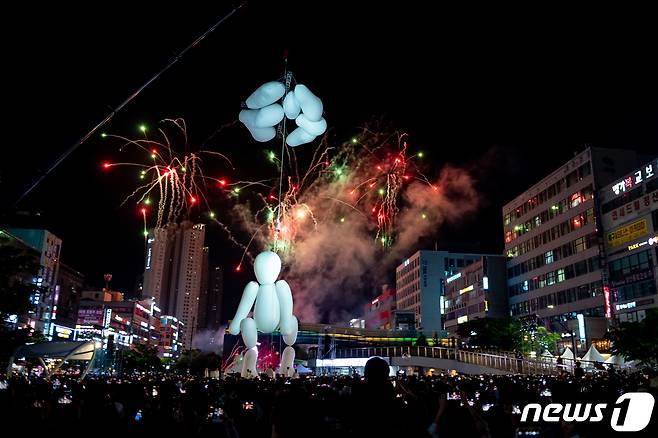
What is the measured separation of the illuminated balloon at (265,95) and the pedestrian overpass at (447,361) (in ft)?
97.0

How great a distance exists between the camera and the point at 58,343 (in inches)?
1238

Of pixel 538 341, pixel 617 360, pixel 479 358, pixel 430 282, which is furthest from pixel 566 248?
pixel 430 282

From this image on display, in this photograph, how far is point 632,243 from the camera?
54938 mm

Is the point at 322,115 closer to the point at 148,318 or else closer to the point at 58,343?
the point at 58,343

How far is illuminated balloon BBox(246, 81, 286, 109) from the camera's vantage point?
19500 millimetres

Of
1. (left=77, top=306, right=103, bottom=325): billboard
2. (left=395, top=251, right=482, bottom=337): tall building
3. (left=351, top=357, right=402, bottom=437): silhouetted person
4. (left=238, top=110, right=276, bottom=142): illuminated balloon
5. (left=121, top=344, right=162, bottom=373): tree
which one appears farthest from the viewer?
(left=77, top=306, right=103, bottom=325): billboard

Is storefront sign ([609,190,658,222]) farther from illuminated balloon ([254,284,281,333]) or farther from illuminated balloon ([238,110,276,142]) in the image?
illuminated balloon ([238,110,276,142])

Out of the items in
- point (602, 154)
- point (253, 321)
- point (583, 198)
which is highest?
point (602, 154)

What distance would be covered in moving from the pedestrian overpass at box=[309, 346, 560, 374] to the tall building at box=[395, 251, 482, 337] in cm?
2926

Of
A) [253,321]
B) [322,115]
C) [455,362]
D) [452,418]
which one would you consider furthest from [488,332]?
[452,418]

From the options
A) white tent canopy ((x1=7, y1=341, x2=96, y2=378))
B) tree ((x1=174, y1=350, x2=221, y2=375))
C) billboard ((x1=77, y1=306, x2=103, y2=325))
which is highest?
billboard ((x1=77, y1=306, x2=103, y2=325))

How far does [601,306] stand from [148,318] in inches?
5025

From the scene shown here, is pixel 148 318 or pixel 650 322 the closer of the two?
pixel 650 322

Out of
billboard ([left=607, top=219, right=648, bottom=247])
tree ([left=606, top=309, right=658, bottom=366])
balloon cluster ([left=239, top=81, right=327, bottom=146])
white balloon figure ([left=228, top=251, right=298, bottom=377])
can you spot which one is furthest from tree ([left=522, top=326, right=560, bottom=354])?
balloon cluster ([left=239, top=81, right=327, bottom=146])
